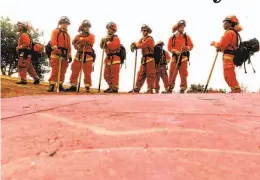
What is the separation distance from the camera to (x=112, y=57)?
10.9 meters

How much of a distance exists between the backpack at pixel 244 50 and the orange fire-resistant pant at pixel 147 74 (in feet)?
7.82

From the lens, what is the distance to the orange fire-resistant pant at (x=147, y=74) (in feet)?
35.3

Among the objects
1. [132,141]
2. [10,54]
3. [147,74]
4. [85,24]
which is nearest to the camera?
[132,141]

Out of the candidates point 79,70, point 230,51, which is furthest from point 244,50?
point 79,70

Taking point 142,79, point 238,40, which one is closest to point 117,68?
point 142,79

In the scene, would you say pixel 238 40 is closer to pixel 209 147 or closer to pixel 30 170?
pixel 209 147

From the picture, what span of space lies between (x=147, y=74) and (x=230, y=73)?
97.5 inches

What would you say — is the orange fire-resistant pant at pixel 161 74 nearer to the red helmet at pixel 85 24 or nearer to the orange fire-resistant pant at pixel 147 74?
the orange fire-resistant pant at pixel 147 74

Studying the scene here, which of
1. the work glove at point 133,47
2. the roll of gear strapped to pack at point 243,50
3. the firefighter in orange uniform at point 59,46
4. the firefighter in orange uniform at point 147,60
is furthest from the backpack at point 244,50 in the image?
the firefighter in orange uniform at point 59,46

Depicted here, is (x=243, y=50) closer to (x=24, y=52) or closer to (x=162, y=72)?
(x=162, y=72)

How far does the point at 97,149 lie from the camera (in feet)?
10.7

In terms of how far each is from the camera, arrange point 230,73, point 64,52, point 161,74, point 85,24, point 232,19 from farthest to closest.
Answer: point 161,74 < point 64,52 < point 85,24 < point 232,19 < point 230,73

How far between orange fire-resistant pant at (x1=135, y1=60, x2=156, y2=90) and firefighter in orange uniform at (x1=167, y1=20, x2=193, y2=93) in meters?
0.50

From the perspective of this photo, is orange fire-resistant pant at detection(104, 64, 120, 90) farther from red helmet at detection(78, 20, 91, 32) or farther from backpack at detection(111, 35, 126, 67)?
red helmet at detection(78, 20, 91, 32)
